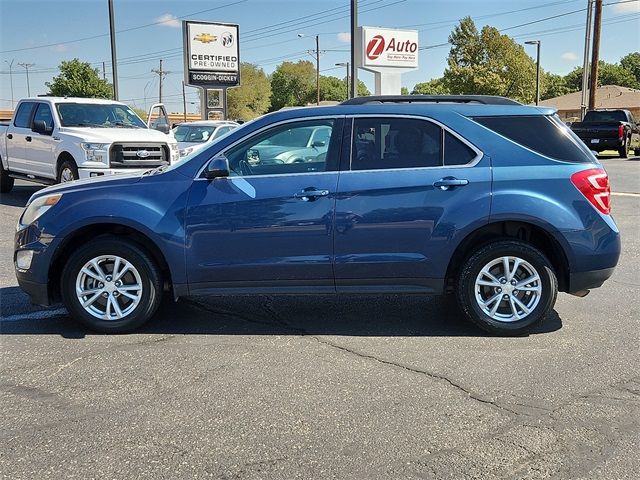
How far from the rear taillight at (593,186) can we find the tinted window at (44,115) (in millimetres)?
10354

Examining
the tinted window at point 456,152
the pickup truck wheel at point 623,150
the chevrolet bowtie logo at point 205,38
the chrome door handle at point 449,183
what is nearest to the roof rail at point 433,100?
the tinted window at point 456,152

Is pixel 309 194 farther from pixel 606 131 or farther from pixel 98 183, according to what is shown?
pixel 606 131

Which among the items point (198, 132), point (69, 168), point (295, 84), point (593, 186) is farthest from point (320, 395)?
point (295, 84)

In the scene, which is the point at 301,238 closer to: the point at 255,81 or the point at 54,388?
the point at 54,388

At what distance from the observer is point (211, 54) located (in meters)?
28.0

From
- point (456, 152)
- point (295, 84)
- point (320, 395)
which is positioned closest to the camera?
point (320, 395)

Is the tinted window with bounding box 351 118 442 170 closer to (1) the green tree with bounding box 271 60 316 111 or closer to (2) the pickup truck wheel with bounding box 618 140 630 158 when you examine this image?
(2) the pickup truck wheel with bounding box 618 140 630 158

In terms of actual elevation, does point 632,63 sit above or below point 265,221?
above

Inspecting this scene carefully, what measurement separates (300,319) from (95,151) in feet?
24.1

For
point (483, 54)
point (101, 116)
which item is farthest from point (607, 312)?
point (483, 54)

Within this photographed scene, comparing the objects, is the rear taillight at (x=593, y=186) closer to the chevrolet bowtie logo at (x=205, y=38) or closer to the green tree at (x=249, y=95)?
the chevrolet bowtie logo at (x=205, y=38)

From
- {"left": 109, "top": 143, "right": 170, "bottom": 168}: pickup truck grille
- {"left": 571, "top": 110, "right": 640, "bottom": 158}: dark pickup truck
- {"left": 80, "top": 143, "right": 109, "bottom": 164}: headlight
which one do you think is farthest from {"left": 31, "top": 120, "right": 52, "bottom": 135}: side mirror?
{"left": 571, "top": 110, "right": 640, "bottom": 158}: dark pickup truck

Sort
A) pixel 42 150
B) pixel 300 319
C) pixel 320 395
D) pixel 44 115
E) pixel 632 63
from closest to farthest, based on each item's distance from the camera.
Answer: pixel 320 395
pixel 300 319
pixel 42 150
pixel 44 115
pixel 632 63

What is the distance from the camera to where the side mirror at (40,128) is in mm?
11727
